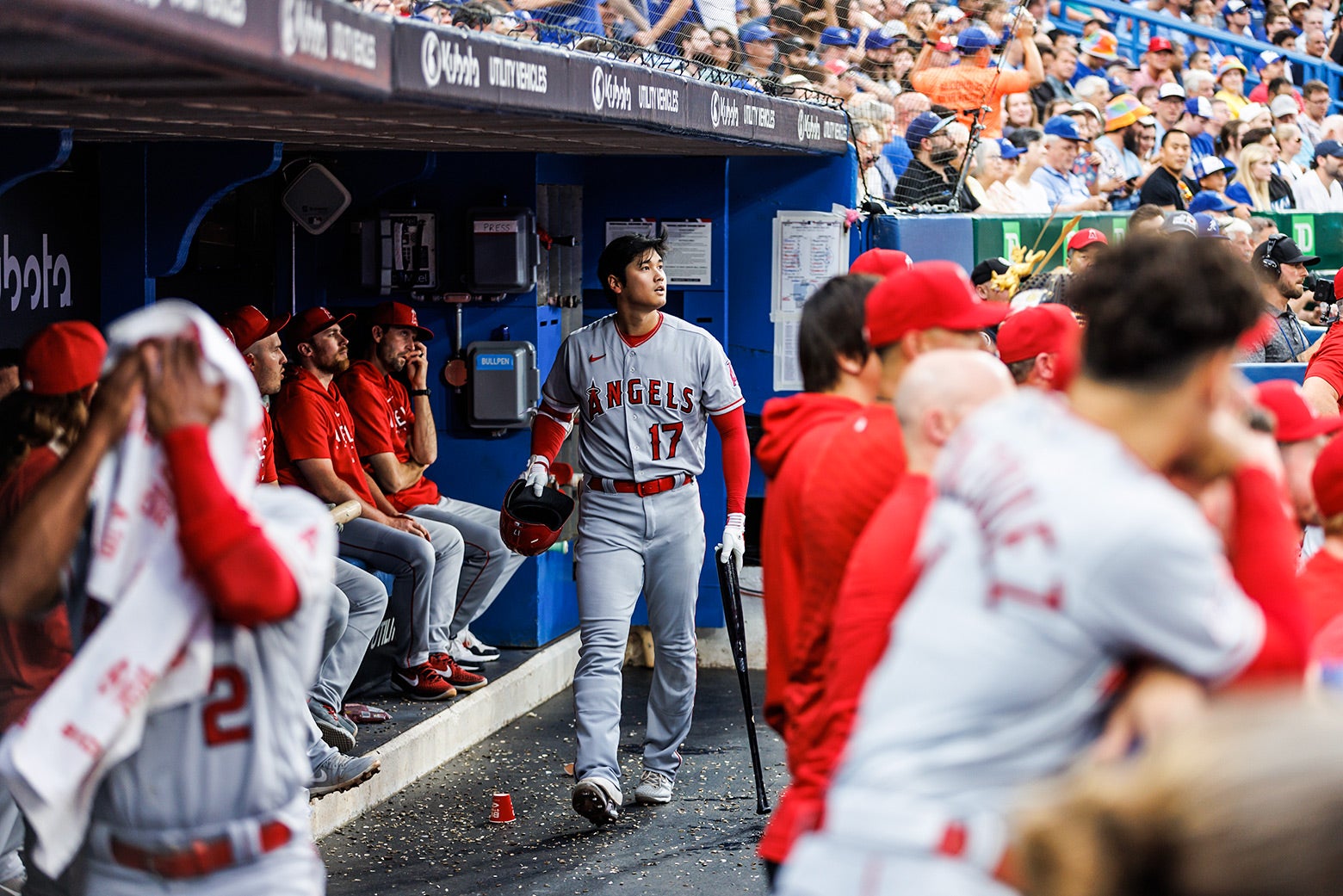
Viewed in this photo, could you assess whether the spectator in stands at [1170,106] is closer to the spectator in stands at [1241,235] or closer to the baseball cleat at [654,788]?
the spectator in stands at [1241,235]

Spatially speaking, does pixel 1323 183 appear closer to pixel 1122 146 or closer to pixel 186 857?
pixel 1122 146

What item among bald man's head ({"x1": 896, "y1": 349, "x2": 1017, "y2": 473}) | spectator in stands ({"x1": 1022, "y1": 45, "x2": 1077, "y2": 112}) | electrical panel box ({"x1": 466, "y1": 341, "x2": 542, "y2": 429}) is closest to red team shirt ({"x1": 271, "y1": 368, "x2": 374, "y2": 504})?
electrical panel box ({"x1": 466, "y1": 341, "x2": 542, "y2": 429})

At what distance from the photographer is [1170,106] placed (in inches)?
511

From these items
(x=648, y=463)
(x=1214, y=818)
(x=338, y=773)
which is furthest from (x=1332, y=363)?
(x=1214, y=818)

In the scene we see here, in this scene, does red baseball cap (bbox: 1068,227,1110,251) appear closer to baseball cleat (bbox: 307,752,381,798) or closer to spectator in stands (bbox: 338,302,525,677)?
spectator in stands (bbox: 338,302,525,677)

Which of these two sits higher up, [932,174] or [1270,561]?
[932,174]

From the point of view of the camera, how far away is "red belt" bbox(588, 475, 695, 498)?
20.6ft

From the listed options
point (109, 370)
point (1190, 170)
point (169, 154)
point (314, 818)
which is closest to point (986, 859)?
point (109, 370)

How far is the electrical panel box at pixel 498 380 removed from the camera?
771 cm

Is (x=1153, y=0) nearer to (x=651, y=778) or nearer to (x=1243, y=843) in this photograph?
(x=651, y=778)

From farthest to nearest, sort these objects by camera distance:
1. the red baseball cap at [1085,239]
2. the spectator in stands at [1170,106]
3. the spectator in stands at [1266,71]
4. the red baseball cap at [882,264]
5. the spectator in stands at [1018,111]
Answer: the spectator in stands at [1266,71] < the spectator in stands at [1170,106] < the spectator in stands at [1018,111] < the red baseball cap at [1085,239] < the red baseball cap at [882,264]

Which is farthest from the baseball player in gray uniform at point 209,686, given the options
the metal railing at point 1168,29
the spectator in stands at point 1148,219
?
the metal railing at point 1168,29

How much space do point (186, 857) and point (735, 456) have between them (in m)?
3.92

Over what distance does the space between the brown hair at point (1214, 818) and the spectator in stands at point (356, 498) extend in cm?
584
